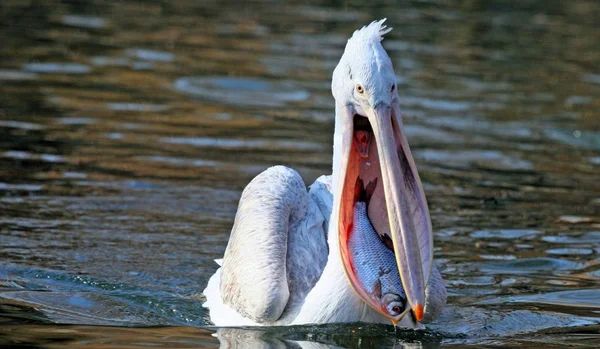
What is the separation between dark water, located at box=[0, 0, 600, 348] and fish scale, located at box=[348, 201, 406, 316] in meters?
0.34

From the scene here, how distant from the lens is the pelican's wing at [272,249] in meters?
5.59

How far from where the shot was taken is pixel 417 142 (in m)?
10.3

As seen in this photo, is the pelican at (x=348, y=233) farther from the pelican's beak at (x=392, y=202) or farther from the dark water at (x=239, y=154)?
the dark water at (x=239, y=154)

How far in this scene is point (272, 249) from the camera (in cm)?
580

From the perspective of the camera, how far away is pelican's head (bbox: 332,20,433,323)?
4.91 metres

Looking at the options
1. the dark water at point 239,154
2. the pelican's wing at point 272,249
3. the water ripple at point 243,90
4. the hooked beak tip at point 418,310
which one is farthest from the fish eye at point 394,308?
the water ripple at point 243,90

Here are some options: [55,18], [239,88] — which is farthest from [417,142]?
[55,18]

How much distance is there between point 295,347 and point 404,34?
1052 centimetres

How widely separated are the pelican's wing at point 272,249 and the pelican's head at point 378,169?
59 centimetres

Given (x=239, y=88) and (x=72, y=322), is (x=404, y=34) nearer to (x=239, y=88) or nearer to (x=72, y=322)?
(x=239, y=88)

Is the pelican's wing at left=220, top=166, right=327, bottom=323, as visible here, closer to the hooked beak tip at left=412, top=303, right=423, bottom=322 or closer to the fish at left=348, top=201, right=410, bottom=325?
the fish at left=348, top=201, right=410, bottom=325

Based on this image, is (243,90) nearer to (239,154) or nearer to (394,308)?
(239,154)

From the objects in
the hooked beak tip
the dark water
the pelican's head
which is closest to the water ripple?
the dark water

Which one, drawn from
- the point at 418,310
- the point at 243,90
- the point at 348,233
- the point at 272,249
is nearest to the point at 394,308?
the point at 418,310
